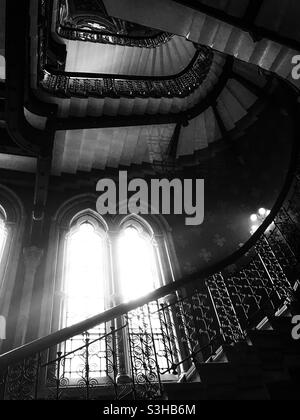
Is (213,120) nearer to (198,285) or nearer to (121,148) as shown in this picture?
(121,148)

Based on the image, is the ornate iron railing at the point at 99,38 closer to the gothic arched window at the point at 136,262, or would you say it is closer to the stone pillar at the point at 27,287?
the gothic arched window at the point at 136,262

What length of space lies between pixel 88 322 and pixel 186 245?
495 centimetres

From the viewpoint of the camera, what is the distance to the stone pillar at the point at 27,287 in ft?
19.3

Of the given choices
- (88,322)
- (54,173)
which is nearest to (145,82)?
(54,173)

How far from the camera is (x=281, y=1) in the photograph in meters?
3.61

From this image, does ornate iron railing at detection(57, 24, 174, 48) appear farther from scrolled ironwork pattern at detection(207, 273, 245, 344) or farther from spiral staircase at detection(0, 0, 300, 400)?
scrolled ironwork pattern at detection(207, 273, 245, 344)
